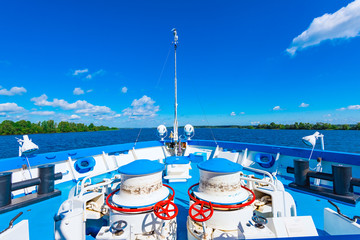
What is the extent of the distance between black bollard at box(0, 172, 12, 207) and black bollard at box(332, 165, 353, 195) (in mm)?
7133

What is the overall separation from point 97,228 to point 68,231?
3.86ft

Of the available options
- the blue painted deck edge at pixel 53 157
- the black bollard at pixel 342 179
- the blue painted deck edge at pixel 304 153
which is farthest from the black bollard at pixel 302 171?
the blue painted deck edge at pixel 53 157

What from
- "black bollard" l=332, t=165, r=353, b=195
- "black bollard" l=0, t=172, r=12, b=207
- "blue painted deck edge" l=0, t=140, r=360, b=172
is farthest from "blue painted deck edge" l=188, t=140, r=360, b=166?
"black bollard" l=0, t=172, r=12, b=207

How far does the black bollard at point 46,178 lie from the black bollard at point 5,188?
0.64 metres

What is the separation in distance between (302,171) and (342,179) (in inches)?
28.2

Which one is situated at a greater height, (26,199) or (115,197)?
(115,197)

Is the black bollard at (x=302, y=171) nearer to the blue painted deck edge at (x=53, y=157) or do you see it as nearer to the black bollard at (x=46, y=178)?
the black bollard at (x=46, y=178)

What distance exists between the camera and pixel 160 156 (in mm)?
9109

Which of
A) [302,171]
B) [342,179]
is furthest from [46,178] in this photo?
[342,179]

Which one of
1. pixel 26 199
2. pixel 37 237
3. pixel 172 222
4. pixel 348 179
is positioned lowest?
pixel 37 237

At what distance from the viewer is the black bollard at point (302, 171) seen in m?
3.58

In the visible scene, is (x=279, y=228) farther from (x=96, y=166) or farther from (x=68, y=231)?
(x=96, y=166)

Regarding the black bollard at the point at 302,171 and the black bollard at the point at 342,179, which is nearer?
the black bollard at the point at 342,179

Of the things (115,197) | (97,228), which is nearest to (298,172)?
(115,197)
